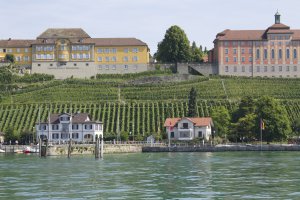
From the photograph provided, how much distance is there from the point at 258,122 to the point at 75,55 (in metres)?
61.0

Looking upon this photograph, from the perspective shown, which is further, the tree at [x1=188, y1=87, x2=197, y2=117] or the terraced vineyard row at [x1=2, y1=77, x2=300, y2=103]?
the terraced vineyard row at [x1=2, y1=77, x2=300, y2=103]

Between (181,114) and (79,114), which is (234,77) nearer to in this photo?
(181,114)

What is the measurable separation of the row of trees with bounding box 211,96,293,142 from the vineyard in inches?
512

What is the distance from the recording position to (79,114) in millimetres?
114438

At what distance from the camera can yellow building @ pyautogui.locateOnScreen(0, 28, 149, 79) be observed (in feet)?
501

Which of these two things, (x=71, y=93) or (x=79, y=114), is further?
(x=71, y=93)

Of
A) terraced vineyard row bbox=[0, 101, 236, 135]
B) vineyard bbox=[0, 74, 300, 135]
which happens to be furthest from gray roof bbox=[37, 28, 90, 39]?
terraced vineyard row bbox=[0, 101, 236, 135]

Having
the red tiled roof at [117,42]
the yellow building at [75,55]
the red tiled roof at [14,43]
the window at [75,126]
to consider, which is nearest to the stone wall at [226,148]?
the window at [75,126]

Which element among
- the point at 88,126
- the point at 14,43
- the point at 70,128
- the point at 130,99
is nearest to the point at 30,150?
the point at 70,128

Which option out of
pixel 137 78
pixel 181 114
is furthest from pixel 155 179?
pixel 137 78

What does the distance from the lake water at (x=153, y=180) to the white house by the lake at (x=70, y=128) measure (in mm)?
40791

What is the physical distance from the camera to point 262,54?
153125 mm

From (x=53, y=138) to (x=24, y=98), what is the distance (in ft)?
80.2

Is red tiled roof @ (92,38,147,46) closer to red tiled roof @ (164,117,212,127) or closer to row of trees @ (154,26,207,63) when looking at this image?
row of trees @ (154,26,207,63)
